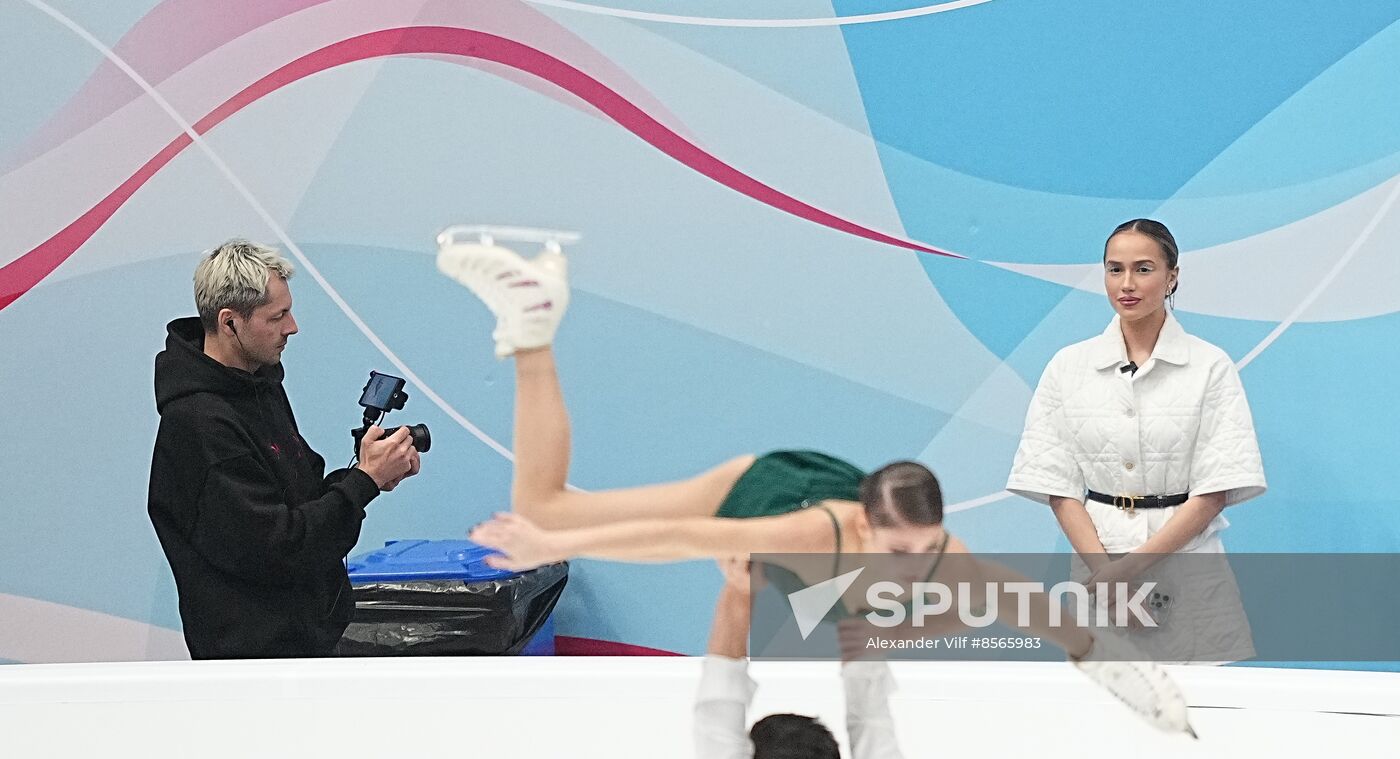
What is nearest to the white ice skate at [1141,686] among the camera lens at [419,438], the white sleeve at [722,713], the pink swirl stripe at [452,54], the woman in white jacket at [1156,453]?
the white sleeve at [722,713]

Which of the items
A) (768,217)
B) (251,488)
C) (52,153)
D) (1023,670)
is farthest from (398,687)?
(52,153)

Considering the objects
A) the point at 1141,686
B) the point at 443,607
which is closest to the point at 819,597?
the point at 1141,686

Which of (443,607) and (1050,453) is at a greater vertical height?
(1050,453)

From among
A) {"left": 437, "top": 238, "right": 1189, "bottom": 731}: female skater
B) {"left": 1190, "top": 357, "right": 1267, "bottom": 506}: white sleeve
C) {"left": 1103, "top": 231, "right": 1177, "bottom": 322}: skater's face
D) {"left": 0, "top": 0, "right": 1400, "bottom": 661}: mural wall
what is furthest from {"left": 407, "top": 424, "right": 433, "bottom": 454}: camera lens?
{"left": 1190, "top": 357, "right": 1267, "bottom": 506}: white sleeve

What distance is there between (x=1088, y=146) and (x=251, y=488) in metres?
2.31

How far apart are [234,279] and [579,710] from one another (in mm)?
996

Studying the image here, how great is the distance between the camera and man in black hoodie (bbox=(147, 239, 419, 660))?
2303mm

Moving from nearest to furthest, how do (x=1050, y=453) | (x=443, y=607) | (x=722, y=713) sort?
(x=722, y=713) < (x=1050, y=453) < (x=443, y=607)

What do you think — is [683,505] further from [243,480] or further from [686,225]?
[686,225]

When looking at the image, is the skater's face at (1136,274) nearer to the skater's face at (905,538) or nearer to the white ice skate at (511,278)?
the skater's face at (905,538)

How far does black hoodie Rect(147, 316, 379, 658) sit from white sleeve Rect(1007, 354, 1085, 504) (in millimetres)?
1260

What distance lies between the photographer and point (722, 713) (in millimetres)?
1771

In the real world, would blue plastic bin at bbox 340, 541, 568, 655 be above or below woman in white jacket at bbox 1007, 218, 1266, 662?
below

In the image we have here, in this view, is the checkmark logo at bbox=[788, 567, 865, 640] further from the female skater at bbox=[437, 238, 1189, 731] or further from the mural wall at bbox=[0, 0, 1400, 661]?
the mural wall at bbox=[0, 0, 1400, 661]
